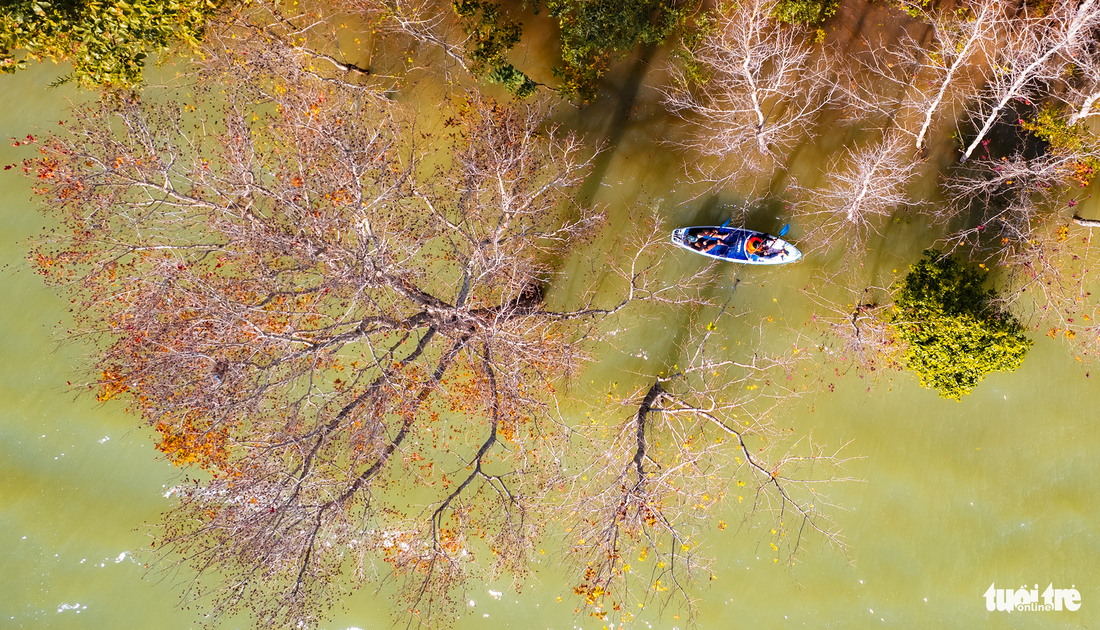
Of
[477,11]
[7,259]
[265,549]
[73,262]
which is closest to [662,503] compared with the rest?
[265,549]

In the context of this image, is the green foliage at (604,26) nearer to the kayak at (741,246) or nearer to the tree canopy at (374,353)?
the tree canopy at (374,353)

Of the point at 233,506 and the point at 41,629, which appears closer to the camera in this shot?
the point at 233,506

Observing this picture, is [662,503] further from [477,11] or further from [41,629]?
[41,629]

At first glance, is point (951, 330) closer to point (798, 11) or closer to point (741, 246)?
point (741, 246)

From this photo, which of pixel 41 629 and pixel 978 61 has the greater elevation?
pixel 978 61

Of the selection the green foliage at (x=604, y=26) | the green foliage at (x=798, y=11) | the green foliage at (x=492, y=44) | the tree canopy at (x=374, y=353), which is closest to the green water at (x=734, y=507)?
the tree canopy at (x=374, y=353)
